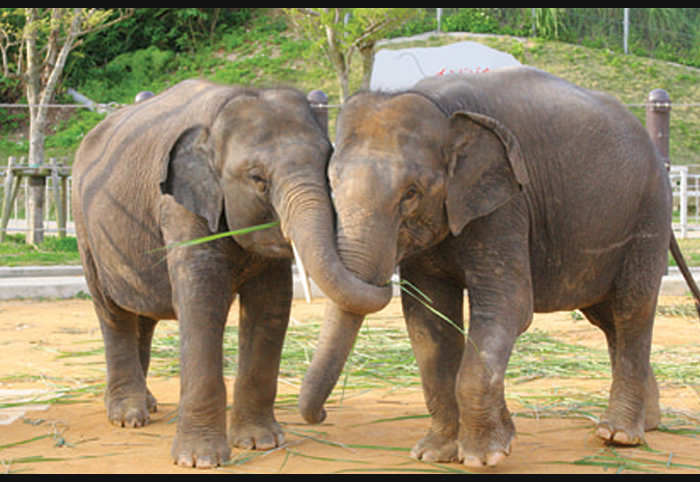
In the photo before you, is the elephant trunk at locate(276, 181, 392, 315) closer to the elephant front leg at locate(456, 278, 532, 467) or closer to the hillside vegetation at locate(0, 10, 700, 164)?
the elephant front leg at locate(456, 278, 532, 467)

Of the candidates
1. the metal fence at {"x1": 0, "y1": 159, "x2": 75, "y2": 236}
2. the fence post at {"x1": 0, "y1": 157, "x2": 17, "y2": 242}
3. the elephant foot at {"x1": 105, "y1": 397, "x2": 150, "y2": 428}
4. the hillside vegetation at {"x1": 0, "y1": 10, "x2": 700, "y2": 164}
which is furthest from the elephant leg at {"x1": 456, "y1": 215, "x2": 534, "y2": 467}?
the hillside vegetation at {"x1": 0, "y1": 10, "x2": 700, "y2": 164}

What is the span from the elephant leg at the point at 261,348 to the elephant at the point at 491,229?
61cm

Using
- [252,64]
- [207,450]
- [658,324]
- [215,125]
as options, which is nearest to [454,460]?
[207,450]

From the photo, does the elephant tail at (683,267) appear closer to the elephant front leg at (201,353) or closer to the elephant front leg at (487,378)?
the elephant front leg at (487,378)

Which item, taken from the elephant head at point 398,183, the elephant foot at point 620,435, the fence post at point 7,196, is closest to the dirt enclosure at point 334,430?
the elephant foot at point 620,435

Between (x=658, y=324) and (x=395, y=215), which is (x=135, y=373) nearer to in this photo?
(x=395, y=215)

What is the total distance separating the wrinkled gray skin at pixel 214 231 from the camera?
150 inches

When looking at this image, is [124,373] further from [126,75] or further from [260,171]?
[126,75]

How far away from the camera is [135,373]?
520cm

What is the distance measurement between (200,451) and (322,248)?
3.80 feet

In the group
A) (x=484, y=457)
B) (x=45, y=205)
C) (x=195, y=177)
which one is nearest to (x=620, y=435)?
(x=484, y=457)

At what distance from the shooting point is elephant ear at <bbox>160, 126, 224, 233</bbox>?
4062 millimetres

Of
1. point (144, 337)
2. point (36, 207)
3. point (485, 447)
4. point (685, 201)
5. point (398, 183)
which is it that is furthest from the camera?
point (685, 201)

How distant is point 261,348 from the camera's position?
14.8 ft
